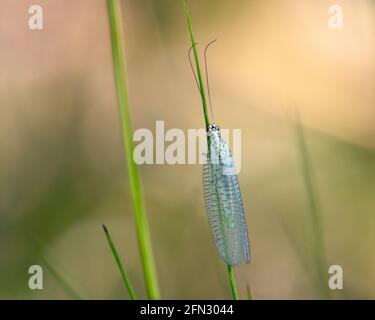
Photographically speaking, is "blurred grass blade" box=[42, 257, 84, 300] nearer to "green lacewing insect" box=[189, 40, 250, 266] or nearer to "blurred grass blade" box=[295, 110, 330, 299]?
"green lacewing insect" box=[189, 40, 250, 266]

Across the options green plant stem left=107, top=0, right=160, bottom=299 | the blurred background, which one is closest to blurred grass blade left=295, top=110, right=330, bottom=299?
the blurred background

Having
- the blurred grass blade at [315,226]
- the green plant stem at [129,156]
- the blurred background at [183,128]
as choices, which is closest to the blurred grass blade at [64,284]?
the blurred background at [183,128]

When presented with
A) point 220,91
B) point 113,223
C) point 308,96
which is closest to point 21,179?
point 113,223

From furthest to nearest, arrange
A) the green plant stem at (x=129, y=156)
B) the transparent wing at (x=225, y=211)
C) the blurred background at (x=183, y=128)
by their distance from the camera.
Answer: the blurred background at (x=183, y=128)
the transparent wing at (x=225, y=211)
the green plant stem at (x=129, y=156)

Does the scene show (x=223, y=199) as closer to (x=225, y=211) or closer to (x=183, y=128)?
(x=225, y=211)

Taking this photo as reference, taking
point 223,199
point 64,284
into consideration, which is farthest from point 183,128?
point 64,284

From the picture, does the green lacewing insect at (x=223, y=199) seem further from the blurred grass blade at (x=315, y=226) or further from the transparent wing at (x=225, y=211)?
the blurred grass blade at (x=315, y=226)
